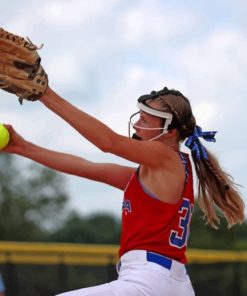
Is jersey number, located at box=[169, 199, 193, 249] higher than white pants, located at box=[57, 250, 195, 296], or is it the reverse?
jersey number, located at box=[169, 199, 193, 249]

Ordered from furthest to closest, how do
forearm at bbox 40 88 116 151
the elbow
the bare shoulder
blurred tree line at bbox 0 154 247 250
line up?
blurred tree line at bbox 0 154 247 250 < the bare shoulder < the elbow < forearm at bbox 40 88 116 151

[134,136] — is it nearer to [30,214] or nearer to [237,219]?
[237,219]

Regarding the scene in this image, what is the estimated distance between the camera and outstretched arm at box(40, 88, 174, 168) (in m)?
5.04

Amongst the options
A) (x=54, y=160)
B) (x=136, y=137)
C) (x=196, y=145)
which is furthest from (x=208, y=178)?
(x=54, y=160)

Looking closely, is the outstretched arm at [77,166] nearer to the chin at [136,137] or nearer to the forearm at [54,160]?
the forearm at [54,160]

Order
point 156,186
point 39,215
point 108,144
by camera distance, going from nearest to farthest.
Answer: point 108,144, point 156,186, point 39,215

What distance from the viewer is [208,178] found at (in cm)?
589

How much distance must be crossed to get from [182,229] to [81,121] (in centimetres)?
104

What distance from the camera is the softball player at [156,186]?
17.1 feet

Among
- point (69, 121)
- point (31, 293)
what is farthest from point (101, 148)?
point (31, 293)

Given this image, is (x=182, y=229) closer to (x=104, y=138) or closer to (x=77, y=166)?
(x=104, y=138)

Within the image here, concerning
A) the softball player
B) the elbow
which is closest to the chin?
the softball player

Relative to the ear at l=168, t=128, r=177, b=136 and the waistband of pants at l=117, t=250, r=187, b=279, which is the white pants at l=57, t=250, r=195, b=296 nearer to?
the waistband of pants at l=117, t=250, r=187, b=279

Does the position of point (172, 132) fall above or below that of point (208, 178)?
above
